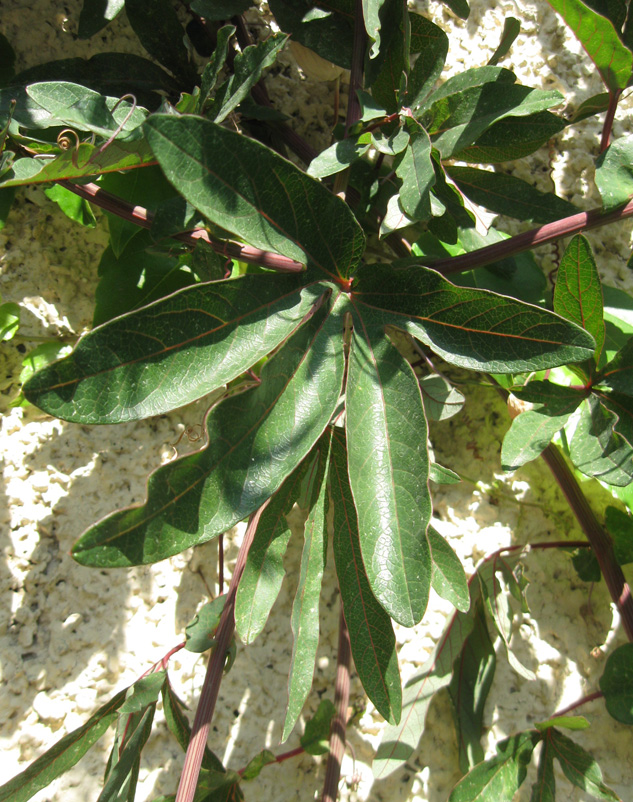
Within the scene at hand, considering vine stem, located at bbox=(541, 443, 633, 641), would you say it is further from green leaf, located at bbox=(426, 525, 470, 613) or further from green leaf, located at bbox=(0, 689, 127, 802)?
green leaf, located at bbox=(0, 689, 127, 802)

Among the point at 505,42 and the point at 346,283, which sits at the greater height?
the point at 505,42

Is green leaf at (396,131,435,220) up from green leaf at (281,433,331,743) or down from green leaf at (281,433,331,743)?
up

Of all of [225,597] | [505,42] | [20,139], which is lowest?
[225,597]

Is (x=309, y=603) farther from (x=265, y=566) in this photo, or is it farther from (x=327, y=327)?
(x=327, y=327)

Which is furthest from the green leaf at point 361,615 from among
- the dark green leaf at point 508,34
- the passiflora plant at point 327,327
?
the dark green leaf at point 508,34

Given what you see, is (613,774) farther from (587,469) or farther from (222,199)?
(222,199)

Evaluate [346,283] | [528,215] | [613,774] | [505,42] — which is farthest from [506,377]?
[613,774]

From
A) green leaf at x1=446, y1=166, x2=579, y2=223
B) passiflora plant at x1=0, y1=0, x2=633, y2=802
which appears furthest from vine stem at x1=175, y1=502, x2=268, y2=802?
green leaf at x1=446, y1=166, x2=579, y2=223

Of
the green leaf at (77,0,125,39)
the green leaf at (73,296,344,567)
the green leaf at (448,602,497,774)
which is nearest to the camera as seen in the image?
the green leaf at (73,296,344,567)
